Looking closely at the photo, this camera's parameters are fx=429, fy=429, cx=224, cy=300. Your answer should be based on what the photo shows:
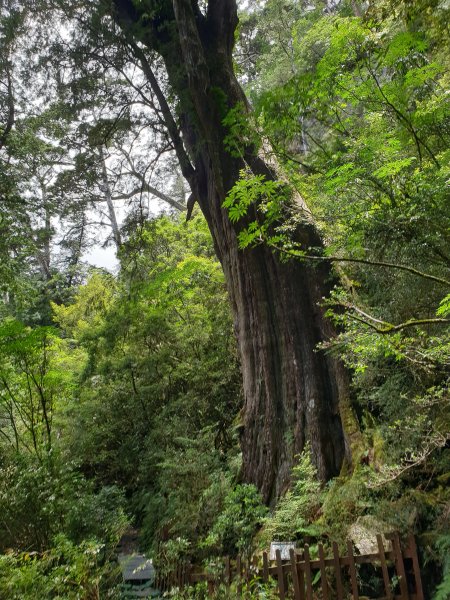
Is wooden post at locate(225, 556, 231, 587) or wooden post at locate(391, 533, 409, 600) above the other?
wooden post at locate(391, 533, 409, 600)

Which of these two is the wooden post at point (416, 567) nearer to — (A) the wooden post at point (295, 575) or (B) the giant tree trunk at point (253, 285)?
(A) the wooden post at point (295, 575)

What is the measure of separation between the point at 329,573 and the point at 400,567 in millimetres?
698

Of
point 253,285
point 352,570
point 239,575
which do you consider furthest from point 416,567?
point 253,285

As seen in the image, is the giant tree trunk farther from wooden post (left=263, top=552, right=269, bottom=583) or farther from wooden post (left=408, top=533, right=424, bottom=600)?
wooden post (left=408, top=533, right=424, bottom=600)

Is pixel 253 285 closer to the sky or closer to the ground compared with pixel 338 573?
closer to the sky

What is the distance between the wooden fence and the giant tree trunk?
4.44ft

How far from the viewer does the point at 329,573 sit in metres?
3.89

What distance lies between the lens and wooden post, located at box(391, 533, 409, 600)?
343 cm

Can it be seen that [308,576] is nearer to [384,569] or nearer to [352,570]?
[352,570]

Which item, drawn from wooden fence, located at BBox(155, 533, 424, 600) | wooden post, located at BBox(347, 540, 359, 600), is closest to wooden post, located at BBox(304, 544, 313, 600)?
wooden fence, located at BBox(155, 533, 424, 600)

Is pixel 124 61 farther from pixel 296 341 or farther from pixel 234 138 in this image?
pixel 296 341

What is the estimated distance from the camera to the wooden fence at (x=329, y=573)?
3.50 m

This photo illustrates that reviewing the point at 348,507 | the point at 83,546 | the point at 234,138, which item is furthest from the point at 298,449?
the point at 234,138

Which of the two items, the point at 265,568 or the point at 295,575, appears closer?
the point at 295,575
